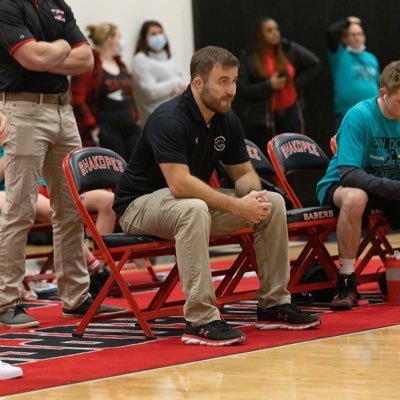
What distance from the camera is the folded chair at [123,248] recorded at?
215 inches

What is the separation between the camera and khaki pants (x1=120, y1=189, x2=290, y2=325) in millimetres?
5184

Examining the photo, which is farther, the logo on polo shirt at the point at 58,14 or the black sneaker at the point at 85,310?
the black sneaker at the point at 85,310

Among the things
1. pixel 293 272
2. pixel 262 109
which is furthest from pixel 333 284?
pixel 262 109

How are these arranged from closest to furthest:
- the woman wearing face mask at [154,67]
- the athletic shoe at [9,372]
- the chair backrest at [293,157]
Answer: the athletic shoe at [9,372] < the chair backrest at [293,157] < the woman wearing face mask at [154,67]

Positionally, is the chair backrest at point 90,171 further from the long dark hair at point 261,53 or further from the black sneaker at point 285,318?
the long dark hair at point 261,53

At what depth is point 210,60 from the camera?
546cm

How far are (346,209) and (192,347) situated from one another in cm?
145

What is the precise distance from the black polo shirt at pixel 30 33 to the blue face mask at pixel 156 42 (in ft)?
14.9

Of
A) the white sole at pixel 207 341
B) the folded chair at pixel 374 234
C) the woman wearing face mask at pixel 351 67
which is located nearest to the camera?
the white sole at pixel 207 341

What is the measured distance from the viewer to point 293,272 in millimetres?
6453

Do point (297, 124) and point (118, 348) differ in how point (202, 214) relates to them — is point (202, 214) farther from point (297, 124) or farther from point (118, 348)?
point (297, 124)

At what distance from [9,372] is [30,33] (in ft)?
6.84

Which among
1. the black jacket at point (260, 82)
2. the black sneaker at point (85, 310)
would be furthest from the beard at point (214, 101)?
the black jacket at point (260, 82)

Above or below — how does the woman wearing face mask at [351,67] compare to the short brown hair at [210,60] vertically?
below
